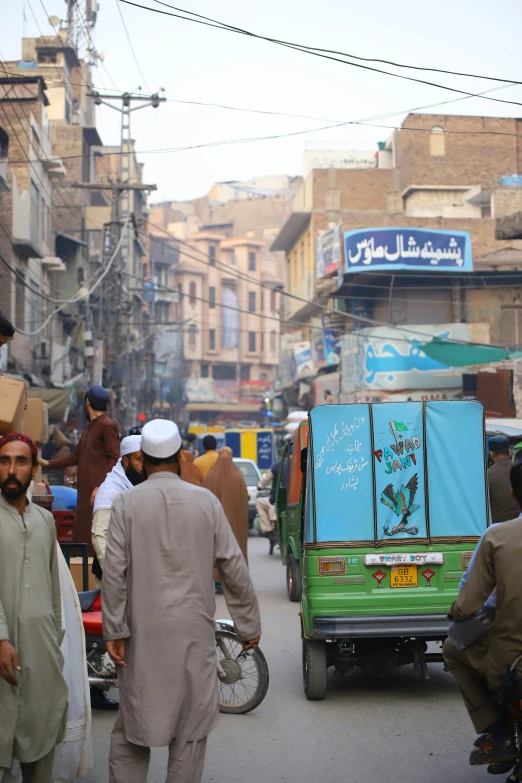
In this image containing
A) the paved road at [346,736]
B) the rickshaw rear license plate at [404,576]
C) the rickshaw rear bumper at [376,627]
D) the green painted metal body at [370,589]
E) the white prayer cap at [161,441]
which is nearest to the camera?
the white prayer cap at [161,441]

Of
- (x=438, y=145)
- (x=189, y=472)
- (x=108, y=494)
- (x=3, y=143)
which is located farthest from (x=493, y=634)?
(x=438, y=145)

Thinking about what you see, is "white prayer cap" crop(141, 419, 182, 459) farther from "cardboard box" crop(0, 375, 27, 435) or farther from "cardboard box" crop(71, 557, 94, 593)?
"cardboard box" crop(71, 557, 94, 593)

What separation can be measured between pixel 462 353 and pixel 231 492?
794 inches

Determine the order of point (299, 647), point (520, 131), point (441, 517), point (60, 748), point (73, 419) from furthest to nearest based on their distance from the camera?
point (520, 131) < point (73, 419) < point (299, 647) < point (441, 517) < point (60, 748)

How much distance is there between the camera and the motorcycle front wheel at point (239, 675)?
7.52 metres

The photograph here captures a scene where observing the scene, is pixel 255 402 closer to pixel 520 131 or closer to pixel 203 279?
pixel 203 279

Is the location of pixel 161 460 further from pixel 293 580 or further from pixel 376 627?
pixel 293 580

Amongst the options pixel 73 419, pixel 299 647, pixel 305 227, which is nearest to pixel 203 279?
pixel 305 227

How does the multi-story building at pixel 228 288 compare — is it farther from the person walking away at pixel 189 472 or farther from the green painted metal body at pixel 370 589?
the green painted metal body at pixel 370 589

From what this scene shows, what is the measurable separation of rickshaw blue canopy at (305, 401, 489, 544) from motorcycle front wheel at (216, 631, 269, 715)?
1.03 metres

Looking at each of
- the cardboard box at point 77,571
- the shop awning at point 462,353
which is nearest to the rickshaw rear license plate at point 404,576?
the cardboard box at point 77,571

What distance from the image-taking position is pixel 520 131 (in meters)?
50.8

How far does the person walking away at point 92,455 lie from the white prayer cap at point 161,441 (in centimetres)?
405

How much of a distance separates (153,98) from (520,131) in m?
22.9
